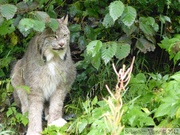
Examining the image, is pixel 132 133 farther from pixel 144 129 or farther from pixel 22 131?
pixel 22 131

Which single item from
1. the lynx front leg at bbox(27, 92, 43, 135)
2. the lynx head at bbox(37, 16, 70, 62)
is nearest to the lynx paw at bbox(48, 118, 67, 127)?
the lynx front leg at bbox(27, 92, 43, 135)

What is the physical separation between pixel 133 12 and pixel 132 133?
110 cm

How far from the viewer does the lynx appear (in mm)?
4520

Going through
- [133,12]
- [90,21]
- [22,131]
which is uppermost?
[133,12]

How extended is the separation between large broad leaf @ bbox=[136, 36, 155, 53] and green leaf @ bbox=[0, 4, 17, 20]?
4.72 feet

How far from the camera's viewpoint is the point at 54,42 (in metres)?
4.46

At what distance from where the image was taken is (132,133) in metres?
3.59

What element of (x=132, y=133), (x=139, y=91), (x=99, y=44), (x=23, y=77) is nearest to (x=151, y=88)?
(x=139, y=91)

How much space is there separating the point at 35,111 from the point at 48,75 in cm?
39

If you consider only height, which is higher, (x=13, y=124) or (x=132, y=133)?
(x=132, y=133)

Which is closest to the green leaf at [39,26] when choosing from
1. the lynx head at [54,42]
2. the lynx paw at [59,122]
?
the lynx head at [54,42]

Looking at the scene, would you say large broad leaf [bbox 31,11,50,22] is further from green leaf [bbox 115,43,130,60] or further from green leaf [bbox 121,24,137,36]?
green leaf [bbox 121,24,137,36]

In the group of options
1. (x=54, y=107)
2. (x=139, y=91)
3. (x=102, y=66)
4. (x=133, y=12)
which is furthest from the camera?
(x=102, y=66)

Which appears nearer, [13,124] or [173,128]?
[173,128]
